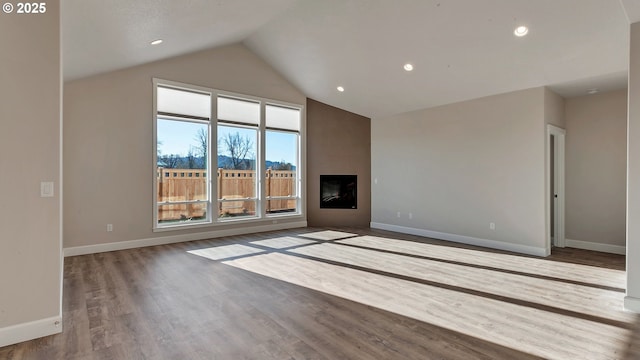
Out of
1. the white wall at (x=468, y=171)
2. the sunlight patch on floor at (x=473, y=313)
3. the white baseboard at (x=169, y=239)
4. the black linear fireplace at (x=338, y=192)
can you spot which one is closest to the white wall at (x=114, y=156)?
the white baseboard at (x=169, y=239)

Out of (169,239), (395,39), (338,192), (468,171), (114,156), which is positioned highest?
(395,39)

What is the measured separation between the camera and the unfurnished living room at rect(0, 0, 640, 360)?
239 centimetres

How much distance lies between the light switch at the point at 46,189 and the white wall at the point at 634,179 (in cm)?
511

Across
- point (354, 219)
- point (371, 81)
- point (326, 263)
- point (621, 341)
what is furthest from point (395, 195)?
point (621, 341)

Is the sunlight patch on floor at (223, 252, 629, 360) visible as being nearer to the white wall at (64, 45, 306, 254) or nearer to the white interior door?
the white wall at (64, 45, 306, 254)

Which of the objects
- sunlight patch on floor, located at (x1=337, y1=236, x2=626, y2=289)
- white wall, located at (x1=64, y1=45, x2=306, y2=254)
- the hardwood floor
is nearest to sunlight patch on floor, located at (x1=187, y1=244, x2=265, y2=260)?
the hardwood floor

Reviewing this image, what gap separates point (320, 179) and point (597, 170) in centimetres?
550

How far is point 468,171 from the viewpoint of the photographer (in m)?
5.88

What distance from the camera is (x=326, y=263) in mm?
4488

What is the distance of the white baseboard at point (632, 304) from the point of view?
2881 mm

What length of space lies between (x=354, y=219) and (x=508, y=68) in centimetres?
470

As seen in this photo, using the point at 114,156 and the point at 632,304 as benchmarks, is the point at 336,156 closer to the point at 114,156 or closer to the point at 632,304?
the point at 114,156

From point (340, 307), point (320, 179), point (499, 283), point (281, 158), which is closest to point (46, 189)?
point (340, 307)

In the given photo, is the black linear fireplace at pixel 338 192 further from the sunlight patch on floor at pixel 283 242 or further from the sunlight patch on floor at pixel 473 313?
the sunlight patch on floor at pixel 473 313
